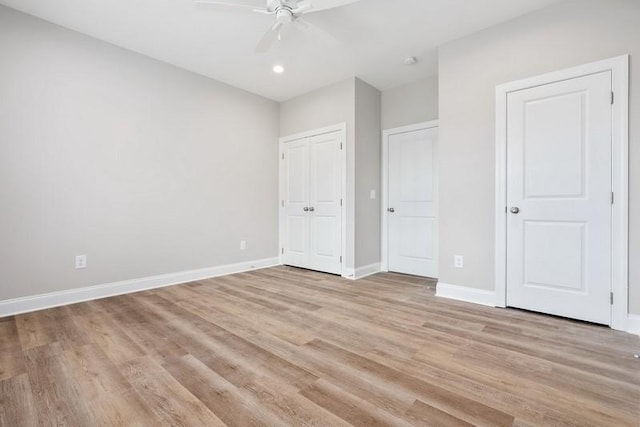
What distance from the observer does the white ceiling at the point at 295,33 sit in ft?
8.12

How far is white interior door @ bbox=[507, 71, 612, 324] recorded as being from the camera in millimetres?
2230

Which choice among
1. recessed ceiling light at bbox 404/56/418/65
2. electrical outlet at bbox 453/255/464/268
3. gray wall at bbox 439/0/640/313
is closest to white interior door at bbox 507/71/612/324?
gray wall at bbox 439/0/640/313

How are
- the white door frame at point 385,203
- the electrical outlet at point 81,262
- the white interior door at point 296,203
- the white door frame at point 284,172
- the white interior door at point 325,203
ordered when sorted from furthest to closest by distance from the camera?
1. the white interior door at point 296,203
2. the white door frame at point 385,203
3. the white interior door at point 325,203
4. the white door frame at point 284,172
5. the electrical outlet at point 81,262

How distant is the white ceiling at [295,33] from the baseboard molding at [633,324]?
102 inches

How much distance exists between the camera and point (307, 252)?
442 centimetres

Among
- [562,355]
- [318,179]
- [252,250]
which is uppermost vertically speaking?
[318,179]

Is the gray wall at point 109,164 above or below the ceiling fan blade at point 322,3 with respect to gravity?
below

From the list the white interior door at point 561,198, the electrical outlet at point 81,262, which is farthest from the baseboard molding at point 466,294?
the electrical outlet at point 81,262

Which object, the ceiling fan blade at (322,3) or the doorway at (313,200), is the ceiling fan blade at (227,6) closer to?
the ceiling fan blade at (322,3)

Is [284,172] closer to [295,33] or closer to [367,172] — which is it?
[367,172]

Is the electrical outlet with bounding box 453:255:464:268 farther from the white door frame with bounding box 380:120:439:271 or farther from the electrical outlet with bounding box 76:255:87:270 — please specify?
the electrical outlet with bounding box 76:255:87:270

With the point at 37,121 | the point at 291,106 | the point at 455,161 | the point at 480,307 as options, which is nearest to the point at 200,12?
the point at 37,121

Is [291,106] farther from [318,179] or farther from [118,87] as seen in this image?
[118,87]

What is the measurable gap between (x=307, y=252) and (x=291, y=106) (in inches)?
93.3
